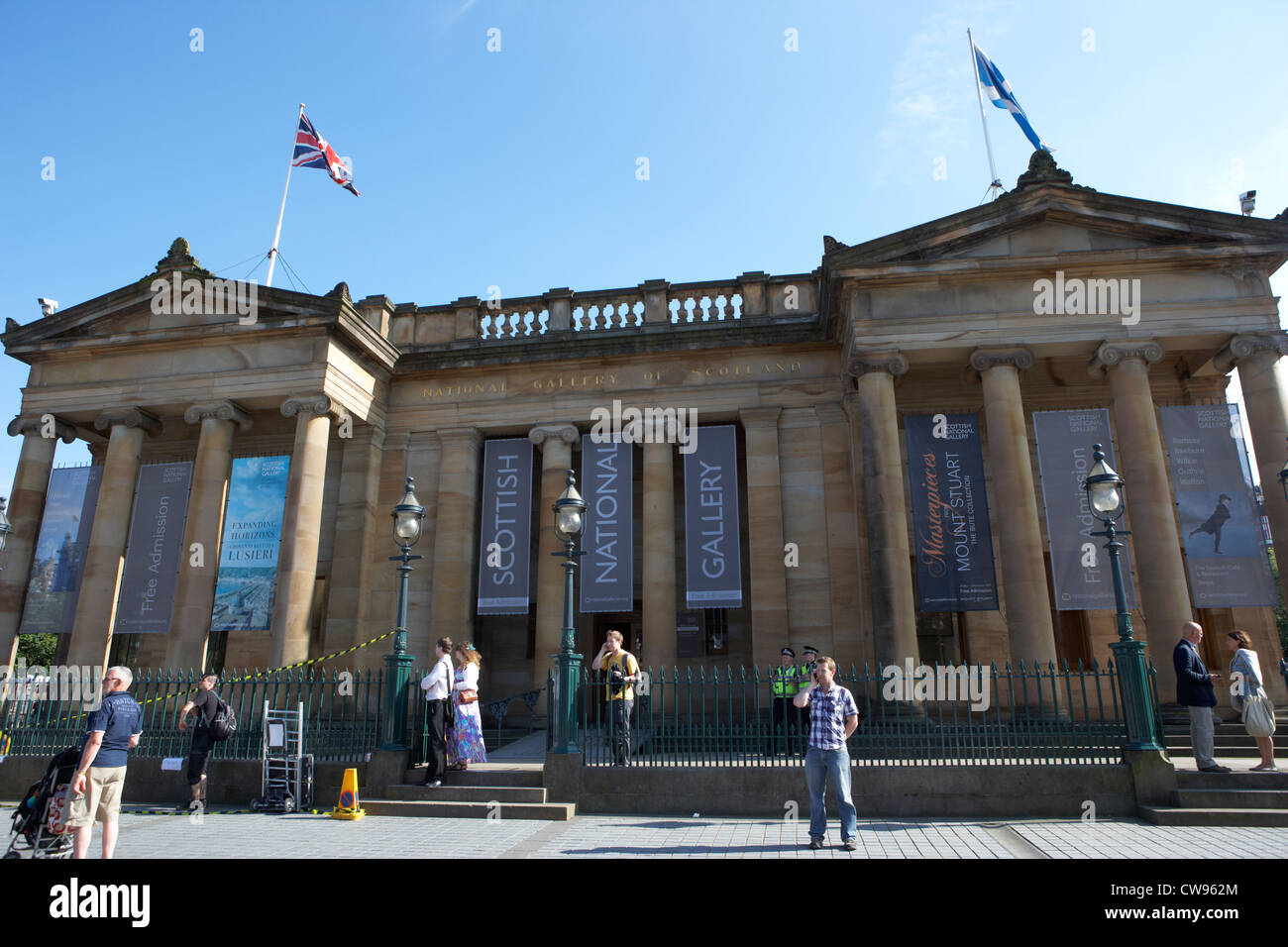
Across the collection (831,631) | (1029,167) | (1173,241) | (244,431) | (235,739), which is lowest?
(235,739)

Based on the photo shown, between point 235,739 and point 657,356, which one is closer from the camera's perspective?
point 235,739

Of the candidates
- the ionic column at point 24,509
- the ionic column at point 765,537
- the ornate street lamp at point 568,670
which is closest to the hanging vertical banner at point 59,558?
the ionic column at point 24,509

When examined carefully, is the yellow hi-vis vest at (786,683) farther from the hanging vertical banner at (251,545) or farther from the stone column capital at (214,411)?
the stone column capital at (214,411)

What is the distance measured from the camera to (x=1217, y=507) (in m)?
15.4

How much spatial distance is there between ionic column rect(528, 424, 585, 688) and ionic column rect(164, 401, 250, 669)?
6.80m

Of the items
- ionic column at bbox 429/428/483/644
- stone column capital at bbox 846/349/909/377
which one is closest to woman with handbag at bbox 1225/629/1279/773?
stone column capital at bbox 846/349/909/377

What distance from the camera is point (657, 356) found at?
63.0ft

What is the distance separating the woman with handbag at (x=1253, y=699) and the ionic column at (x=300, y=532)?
50.6ft

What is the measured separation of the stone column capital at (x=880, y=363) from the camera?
52.8 feet

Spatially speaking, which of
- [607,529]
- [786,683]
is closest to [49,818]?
[786,683]

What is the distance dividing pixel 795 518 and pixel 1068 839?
10088 mm

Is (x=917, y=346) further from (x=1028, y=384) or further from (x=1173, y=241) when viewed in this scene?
(x=1173, y=241)

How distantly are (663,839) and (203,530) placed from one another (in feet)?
43.3
